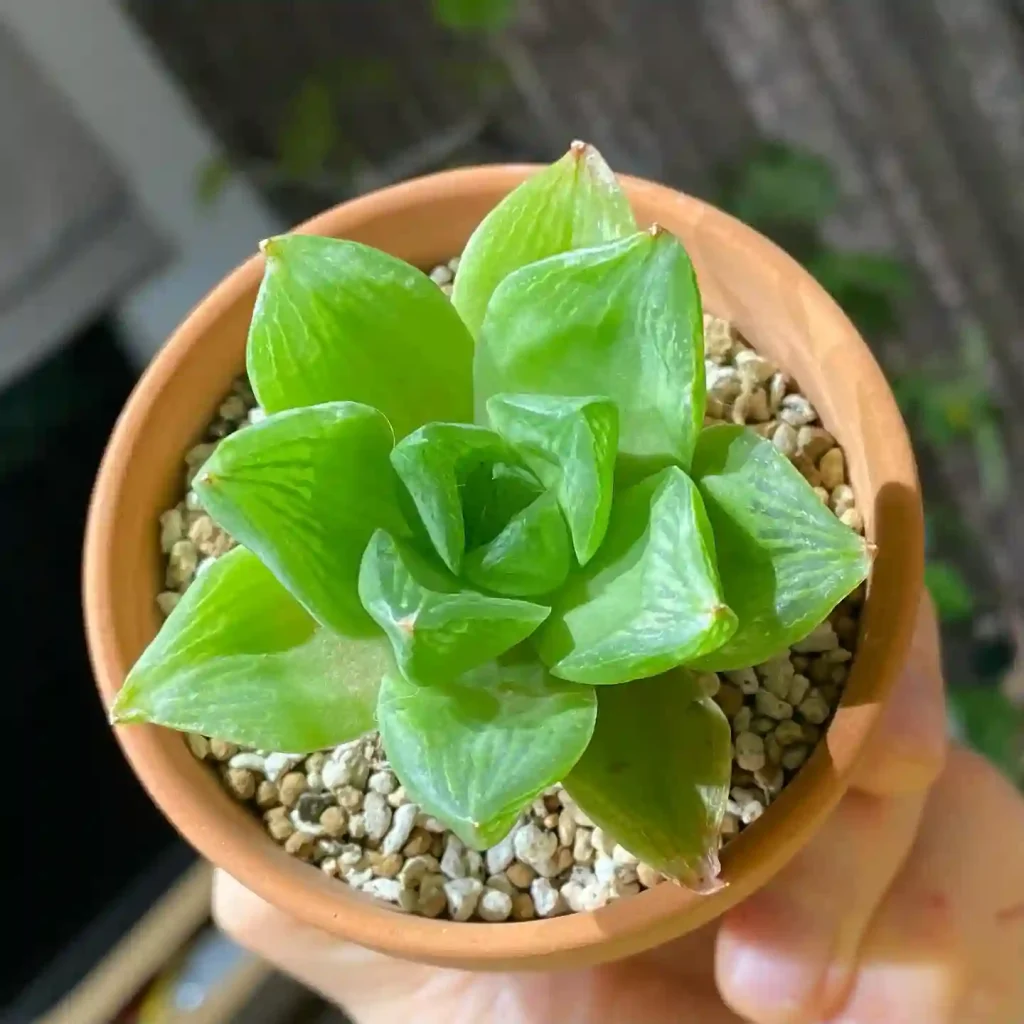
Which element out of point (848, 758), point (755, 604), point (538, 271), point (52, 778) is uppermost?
point (538, 271)

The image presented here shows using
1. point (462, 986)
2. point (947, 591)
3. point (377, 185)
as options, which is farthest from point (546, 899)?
point (377, 185)

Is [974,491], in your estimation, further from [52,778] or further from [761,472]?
[52,778]

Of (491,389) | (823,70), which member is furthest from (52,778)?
(823,70)

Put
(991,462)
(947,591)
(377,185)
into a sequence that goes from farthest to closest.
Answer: (377,185), (991,462), (947,591)

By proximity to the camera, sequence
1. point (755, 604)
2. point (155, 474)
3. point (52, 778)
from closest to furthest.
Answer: point (755, 604) → point (155, 474) → point (52, 778)

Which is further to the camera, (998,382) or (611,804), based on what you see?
(998,382)

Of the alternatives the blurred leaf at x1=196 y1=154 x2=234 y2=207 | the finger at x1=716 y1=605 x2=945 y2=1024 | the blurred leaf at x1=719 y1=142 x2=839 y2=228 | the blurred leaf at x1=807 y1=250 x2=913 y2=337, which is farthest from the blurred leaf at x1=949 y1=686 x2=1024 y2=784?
the blurred leaf at x1=196 y1=154 x2=234 y2=207

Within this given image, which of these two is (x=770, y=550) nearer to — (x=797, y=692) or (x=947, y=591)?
(x=797, y=692)
